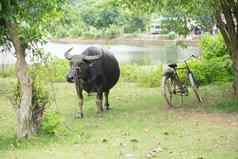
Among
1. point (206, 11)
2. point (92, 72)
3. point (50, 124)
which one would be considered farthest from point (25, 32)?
point (206, 11)

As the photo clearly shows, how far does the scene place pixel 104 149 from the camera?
365 inches

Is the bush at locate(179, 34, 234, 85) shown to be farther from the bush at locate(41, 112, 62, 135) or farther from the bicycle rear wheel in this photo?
the bush at locate(41, 112, 62, 135)

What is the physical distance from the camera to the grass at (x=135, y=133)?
8906 mm

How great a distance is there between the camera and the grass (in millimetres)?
8906

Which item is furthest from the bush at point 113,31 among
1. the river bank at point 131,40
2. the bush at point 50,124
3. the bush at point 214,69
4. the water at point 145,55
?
the bush at point 50,124

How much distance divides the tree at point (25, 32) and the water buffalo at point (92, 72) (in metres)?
2.94

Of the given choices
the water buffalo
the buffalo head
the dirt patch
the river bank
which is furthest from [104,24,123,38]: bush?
the dirt patch

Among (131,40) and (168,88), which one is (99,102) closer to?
(168,88)

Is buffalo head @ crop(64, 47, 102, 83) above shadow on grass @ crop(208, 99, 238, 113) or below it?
above

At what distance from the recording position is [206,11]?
12922mm

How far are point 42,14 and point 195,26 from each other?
23.1 feet

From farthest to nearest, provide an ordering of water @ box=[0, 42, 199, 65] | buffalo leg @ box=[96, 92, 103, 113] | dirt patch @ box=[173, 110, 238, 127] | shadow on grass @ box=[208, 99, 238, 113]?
water @ box=[0, 42, 199, 65] → buffalo leg @ box=[96, 92, 103, 113] → shadow on grass @ box=[208, 99, 238, 113] → dirt patch @ box=[173, 110, 238, 127]

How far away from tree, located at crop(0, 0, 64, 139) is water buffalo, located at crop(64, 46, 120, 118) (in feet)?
9.66

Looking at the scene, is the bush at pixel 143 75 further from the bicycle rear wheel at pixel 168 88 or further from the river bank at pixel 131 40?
the river bank at pixel 131 40
